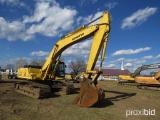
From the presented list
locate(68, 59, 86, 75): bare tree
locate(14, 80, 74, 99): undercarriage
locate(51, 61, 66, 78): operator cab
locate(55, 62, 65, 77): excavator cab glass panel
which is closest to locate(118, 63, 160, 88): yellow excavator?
locate(51, 61, 66, 78): operator cab

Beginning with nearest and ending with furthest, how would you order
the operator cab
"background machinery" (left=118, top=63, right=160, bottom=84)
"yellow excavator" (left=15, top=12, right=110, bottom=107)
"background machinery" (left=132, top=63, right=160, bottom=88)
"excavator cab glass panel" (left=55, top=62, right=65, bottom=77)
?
1. "yellow excavator" (left=15, top=12, right=110, bottom=107)
2. the operator cab
3. "excavator cab glass panel" (left=55, top=62, right=65, bottom=77)
4. "background machinery" (left=132, top=63, right=160, bottom=88)
5. "background machinery" (left=118, top=63, right=160, bottom=84)

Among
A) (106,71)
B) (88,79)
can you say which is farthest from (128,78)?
(106,71)

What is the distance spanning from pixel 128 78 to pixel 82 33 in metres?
19.4

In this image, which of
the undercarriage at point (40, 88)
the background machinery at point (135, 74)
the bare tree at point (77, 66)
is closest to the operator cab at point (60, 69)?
the undercarriage at point (40, 88)

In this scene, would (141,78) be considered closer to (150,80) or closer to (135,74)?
(150,80)

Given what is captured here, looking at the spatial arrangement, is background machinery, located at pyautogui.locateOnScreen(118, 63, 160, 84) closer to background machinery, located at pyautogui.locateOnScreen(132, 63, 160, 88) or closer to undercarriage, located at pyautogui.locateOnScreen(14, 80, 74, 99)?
background machinery, located at pyautogui.locateOnScreen(132, 63, 160, 88)

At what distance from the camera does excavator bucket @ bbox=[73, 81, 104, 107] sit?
10.8 metres

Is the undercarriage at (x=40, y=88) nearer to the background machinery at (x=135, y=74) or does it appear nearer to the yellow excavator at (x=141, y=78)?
the yellow excavator at (x=141, y=78)

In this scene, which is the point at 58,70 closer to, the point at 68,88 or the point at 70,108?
the point at 68,88

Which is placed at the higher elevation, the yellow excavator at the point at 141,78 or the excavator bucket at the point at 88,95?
the yellow excavator at the point at 141,78

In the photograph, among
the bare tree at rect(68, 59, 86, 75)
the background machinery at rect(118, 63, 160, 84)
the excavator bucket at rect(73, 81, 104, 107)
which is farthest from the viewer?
the bare tree at rect(68, 59, 86, 75)

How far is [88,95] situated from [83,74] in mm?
1417

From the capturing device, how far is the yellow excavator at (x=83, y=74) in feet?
36.8

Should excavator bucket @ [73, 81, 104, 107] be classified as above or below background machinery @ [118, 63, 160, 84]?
below
